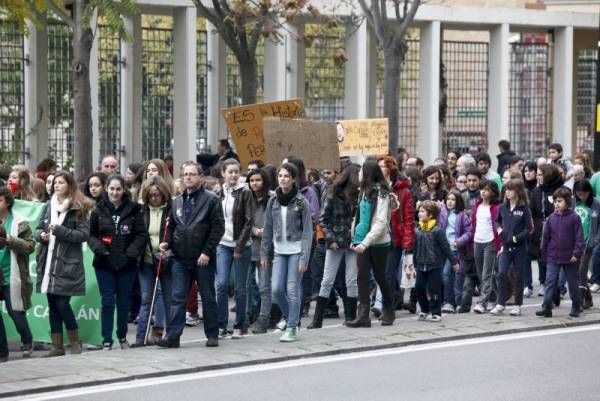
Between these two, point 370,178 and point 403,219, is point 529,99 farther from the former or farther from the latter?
point 370,178

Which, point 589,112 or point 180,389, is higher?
point 589,112

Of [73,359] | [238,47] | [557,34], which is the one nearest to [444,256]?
[73,359]

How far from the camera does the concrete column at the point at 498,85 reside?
107ft

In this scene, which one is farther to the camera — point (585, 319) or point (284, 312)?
point (585, 319)

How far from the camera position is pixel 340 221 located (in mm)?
15594

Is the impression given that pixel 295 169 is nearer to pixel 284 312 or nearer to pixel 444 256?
pixel 284 312

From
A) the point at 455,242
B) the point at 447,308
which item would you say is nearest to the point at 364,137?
the point at 455,242

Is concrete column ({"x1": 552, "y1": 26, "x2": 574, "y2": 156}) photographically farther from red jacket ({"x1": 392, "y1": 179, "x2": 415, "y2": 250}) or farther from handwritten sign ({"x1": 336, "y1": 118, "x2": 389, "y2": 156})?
red jacket ({"x1": 392, "y1": 179, "x2": 415, "y2": 250})

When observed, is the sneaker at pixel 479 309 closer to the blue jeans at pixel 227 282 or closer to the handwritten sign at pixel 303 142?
the handwritten sign at pixel 303 142

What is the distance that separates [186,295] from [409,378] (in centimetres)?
260

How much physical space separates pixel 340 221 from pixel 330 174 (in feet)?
7.23

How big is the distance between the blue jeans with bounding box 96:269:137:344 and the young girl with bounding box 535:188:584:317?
4762 millimetres

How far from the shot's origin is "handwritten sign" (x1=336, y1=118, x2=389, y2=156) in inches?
817

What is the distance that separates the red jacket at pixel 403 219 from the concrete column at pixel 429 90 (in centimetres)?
1511
